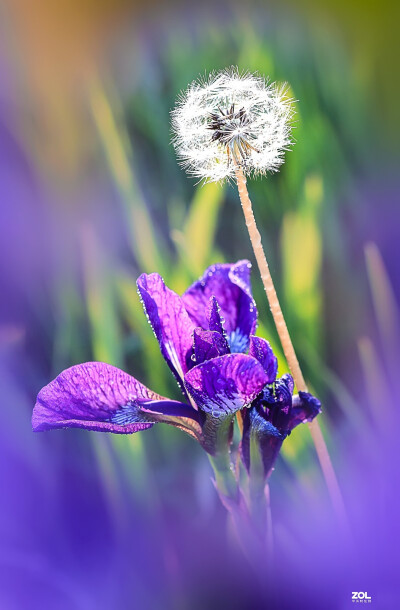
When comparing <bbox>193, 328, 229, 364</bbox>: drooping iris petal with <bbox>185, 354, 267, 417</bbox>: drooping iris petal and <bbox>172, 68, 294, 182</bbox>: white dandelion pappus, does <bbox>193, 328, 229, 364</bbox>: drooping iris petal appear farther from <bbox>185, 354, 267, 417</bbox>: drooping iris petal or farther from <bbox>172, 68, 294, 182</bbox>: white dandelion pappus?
<bbox>172, 68, 294, 182</bbox>: white dandelion pappus

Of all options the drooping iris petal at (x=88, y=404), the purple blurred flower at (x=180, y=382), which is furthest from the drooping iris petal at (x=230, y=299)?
the drooping iris petal at (x=88, y=404)

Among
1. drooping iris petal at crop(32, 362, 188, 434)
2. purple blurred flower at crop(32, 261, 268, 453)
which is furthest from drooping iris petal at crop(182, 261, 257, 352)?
drooping iris petal at crop(32, 362, 188, 434)

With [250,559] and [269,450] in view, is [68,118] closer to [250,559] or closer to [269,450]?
[269,450]

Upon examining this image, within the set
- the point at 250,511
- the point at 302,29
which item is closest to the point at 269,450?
the point at 250,511

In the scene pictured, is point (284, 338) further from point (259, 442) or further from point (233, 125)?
point (233, 125)

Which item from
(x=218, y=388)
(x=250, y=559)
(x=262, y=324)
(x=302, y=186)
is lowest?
(x=250, y=559)

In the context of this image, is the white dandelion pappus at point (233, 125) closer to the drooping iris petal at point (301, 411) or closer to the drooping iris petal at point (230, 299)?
the drooping iris petal at point (230, 299)
